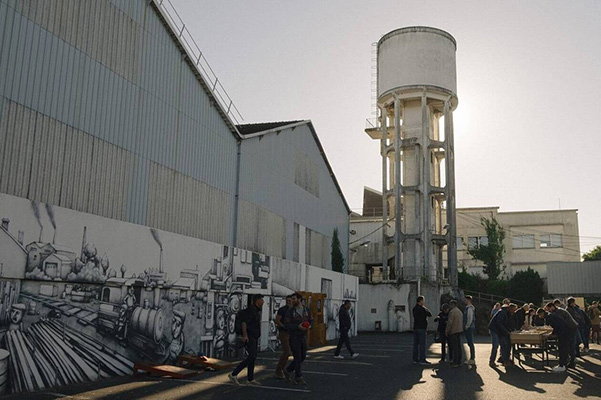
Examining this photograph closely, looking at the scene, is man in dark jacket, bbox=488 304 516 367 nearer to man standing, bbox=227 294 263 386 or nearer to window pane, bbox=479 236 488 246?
man standing, bbox=227 294 263 386

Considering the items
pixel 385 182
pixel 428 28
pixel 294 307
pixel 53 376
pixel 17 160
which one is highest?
pixel 428 28

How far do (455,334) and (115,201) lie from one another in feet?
32.3

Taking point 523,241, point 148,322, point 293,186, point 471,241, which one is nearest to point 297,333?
point 148,322

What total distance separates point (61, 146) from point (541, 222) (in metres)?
54.9

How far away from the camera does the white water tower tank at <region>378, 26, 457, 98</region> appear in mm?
39688

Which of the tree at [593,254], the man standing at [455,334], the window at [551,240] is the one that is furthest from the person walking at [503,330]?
the tree at [593,254]

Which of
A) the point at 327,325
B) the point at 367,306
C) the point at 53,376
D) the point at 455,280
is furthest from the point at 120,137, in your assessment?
the point at 455,280

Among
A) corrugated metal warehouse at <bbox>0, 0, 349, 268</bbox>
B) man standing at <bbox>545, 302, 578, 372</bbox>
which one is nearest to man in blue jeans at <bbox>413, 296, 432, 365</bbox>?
man standing at <bbox>545, 302, 578, 372</bbox>

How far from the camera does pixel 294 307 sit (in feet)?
40.8

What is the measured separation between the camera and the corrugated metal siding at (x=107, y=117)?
490 inches

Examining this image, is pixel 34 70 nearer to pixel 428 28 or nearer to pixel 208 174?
pixel 208 174

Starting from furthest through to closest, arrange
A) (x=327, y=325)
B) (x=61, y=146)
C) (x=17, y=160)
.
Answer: (x=327, y=325) < (x=61, y=146) < (x=17, y=160)

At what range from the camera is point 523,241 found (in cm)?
5900

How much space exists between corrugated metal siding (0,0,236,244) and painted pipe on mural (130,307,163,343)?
2.65 m
